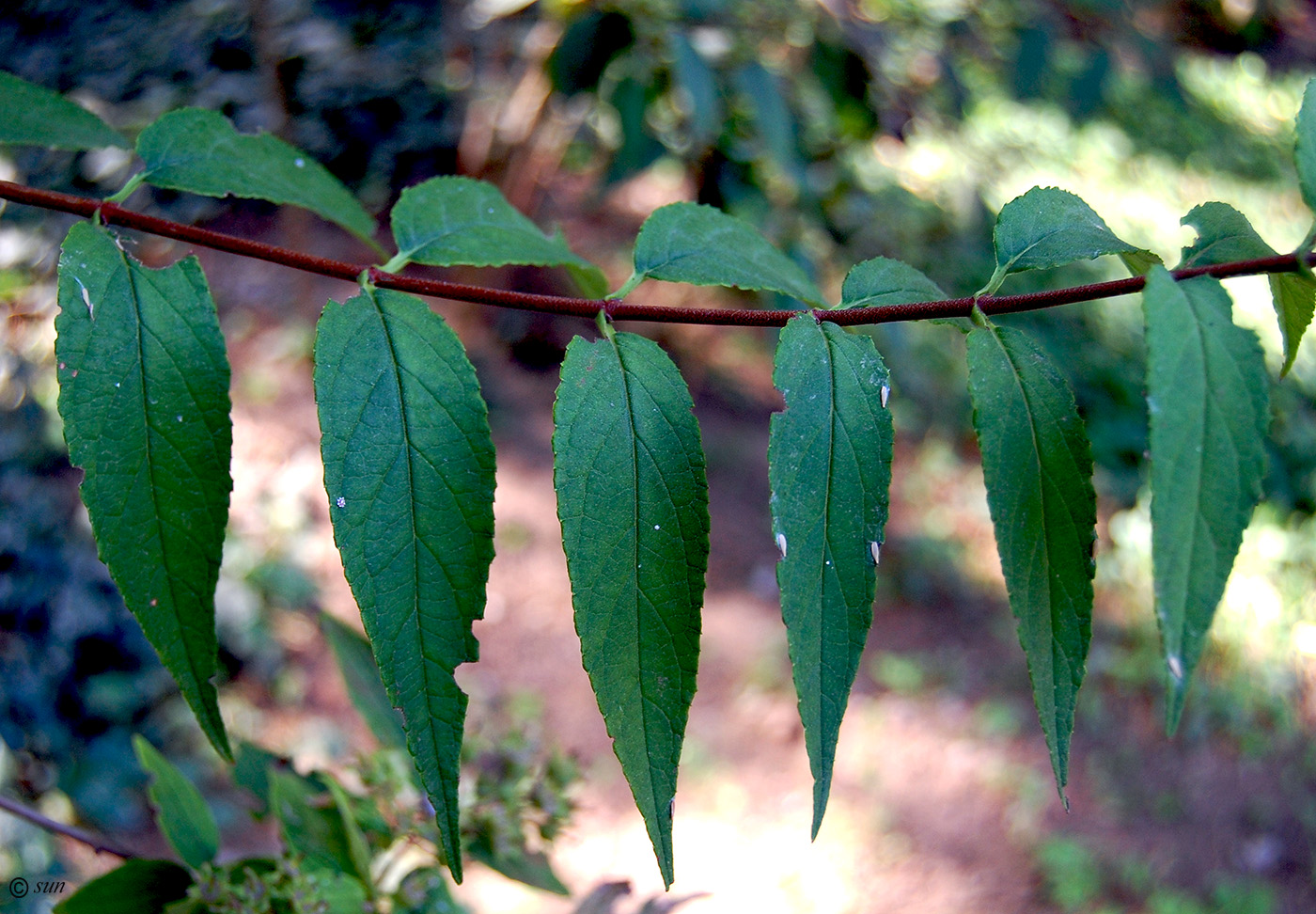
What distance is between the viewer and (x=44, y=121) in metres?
0.94

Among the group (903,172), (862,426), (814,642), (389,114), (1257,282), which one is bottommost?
(1257,282)

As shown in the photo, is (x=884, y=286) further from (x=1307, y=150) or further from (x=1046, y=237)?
(x=1307, y=150)

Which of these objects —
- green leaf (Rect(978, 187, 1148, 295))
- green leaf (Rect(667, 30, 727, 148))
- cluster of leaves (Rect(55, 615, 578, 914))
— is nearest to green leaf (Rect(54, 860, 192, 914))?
cluster of leaves (Rect(55, 615, 578, 914))

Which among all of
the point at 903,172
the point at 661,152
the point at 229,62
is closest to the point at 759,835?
the point at 661,152

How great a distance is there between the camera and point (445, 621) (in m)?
0.73

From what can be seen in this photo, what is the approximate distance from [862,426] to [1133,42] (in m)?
2.81

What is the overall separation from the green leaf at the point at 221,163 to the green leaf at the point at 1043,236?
2.20 ft

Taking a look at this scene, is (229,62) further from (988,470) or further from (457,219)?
(988,470)

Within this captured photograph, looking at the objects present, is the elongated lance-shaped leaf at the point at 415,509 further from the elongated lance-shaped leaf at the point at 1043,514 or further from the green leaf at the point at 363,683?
the green leaf at the point at 363,683

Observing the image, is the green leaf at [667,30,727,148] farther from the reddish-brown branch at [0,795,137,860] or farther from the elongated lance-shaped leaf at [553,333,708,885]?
the reddish-brown branch at [0,795,137,860]

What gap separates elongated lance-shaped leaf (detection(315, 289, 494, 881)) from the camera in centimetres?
72

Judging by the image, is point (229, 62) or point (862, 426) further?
point (229, 62)

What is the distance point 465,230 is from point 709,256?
0.87ft

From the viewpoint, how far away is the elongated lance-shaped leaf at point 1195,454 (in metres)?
0.61
